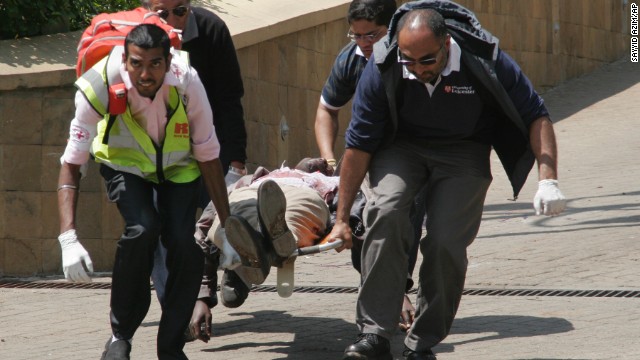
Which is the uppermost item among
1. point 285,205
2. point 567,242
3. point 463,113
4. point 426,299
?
point 463,113

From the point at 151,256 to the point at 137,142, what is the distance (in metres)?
0.51

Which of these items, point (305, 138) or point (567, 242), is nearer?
point (567, 242)

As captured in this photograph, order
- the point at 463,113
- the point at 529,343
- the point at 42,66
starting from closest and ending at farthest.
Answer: the point at 463,113
the point at 529,343
the point at 42,66

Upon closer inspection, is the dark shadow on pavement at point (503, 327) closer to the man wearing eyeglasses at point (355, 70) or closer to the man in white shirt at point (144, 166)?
the man wearing eyeglasses at point (355, 70)

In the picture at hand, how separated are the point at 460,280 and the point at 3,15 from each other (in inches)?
182

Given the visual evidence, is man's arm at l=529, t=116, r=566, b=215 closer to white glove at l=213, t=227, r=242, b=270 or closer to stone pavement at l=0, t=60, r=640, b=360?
stone pavement at l=0, t=60, r=640, b=360

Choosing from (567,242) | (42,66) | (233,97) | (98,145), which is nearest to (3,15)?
(42,66)

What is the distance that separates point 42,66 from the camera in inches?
314

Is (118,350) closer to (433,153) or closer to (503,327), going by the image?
(433,153)

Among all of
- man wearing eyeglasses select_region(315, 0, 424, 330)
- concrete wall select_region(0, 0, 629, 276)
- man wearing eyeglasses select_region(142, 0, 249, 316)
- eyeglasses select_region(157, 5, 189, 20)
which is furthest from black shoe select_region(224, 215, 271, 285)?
concrete wall select_region(0, 0, 629, 276)

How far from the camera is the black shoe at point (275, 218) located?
5.41 metres

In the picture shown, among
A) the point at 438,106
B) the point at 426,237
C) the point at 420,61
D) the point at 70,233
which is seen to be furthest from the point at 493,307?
the point at 70,233

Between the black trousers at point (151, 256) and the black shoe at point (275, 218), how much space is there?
1.11ft

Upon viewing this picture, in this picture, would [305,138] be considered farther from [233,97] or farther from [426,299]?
[426,299]
